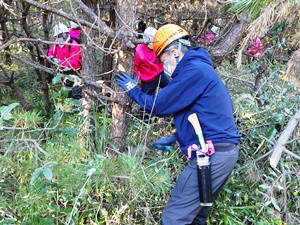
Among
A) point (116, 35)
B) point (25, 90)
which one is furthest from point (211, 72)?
point (25, 90)

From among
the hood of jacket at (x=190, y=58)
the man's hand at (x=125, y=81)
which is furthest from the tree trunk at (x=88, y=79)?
the hood of jacket at (x=190, y=58)

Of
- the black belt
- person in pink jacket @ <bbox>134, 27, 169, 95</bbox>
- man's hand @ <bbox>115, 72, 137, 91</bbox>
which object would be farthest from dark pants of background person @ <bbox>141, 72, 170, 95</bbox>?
the black belt

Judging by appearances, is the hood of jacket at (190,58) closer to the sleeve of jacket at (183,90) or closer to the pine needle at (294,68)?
the sleeve of jacket at (183,90)

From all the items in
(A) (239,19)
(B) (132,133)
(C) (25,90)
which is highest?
(A) (239,19)

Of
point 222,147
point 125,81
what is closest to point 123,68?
point 125,81

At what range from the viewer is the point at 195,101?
9.18 feet

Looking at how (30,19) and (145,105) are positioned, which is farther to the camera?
(30,19)

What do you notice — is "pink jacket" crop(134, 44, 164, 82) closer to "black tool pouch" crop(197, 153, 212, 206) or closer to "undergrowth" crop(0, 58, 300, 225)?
"undergrowth" crop(0, 58, 300, 225)

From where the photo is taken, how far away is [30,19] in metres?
5.35

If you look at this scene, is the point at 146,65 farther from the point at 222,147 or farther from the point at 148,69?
the point at 222,147

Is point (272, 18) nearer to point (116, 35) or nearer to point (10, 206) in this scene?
point (116, 35)

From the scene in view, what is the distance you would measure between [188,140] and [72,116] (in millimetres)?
1036

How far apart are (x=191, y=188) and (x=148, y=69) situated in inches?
69.0

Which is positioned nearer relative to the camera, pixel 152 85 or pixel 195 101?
pixel 195 101
